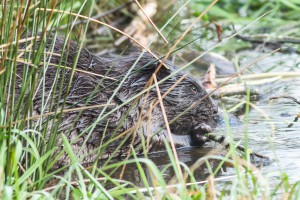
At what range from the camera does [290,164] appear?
3.58m

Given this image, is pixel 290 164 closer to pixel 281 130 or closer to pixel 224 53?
pixel 281 130

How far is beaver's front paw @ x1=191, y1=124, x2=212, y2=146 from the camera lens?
4.29 meters

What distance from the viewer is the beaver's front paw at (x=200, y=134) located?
4.29 meters

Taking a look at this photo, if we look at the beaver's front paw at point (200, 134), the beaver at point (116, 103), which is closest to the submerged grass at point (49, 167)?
the beaver at point (116, 103)

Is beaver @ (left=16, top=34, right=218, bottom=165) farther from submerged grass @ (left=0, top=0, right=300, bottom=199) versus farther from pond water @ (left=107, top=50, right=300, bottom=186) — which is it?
submerged grass @ (left=0, top=0, right=300, bottom=199)

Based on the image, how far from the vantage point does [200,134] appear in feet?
14.2

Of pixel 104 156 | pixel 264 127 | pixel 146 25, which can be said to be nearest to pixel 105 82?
pixel 104 156

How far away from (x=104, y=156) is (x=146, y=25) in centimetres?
384

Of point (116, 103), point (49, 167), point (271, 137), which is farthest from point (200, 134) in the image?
point (49, 167)

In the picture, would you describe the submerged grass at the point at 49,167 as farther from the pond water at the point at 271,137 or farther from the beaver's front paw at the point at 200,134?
the beaver's front paw at the point at 200,134

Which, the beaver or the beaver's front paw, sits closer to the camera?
the beaver

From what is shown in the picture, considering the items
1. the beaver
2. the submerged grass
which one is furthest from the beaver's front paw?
the submerged grass

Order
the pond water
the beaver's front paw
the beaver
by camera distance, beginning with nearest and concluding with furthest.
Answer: the pond water → the beaver → the beaver's front paw

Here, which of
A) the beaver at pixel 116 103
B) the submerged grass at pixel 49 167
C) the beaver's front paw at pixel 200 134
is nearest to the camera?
the submerged grass at pixel 49 167
